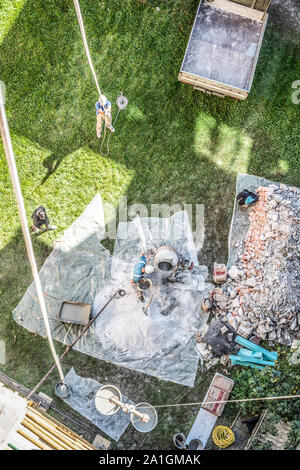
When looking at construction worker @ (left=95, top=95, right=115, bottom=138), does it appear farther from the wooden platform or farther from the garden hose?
the garden hose

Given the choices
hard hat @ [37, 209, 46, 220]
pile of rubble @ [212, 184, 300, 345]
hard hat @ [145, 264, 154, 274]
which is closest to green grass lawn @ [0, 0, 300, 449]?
hard hat @ [37, 209, 46, 220]

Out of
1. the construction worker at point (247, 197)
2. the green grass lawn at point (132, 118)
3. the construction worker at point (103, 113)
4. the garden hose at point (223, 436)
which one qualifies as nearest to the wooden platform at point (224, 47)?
the green grass lawn at point (132, 118)

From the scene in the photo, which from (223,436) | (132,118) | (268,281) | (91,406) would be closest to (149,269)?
(268,281)

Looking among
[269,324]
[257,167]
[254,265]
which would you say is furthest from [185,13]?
[269,324]

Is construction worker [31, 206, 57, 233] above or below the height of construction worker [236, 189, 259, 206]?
below

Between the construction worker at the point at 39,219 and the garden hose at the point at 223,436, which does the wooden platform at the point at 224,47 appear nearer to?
the construction worker at the point at 39,219
